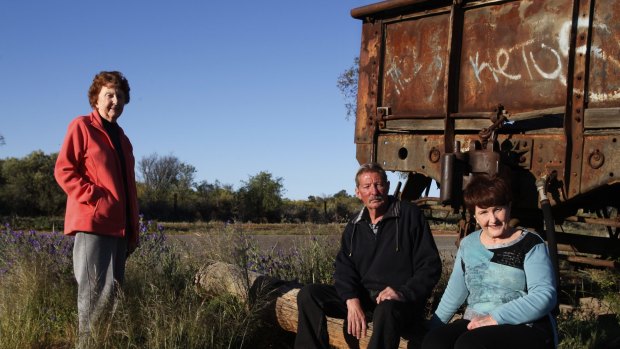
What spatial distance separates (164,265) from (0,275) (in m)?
1.29

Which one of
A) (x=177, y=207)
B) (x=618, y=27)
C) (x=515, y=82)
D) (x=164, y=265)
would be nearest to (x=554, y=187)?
(x=515, y=82)

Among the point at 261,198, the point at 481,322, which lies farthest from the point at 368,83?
the point at 261,198

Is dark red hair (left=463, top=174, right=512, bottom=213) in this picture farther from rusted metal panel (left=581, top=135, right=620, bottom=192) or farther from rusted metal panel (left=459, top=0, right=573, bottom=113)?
rusted metal panel (left=459, top=0, right=573, bottom=113)

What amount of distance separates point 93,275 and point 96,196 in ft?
1.61

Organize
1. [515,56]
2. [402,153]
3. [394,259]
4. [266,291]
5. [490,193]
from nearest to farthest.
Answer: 1. [490,193]
2. [394,259]
3. [266,291]
4. [515,56]
5. [402,153]

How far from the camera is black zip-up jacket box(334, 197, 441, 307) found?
12.7ft

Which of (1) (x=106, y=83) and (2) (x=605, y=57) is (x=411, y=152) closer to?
(2) (x=605, y=57)

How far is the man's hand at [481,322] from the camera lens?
10.3 ft

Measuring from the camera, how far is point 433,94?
6.31 m

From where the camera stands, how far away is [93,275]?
13.4ft

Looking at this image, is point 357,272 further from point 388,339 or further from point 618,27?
point 618,27

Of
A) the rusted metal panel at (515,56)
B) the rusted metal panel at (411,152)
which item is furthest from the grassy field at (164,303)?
the rusted metal panel at (515,56)

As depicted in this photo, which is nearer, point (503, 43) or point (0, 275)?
point (0, 275)

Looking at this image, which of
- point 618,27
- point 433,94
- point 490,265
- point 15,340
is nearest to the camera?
point 490,265
